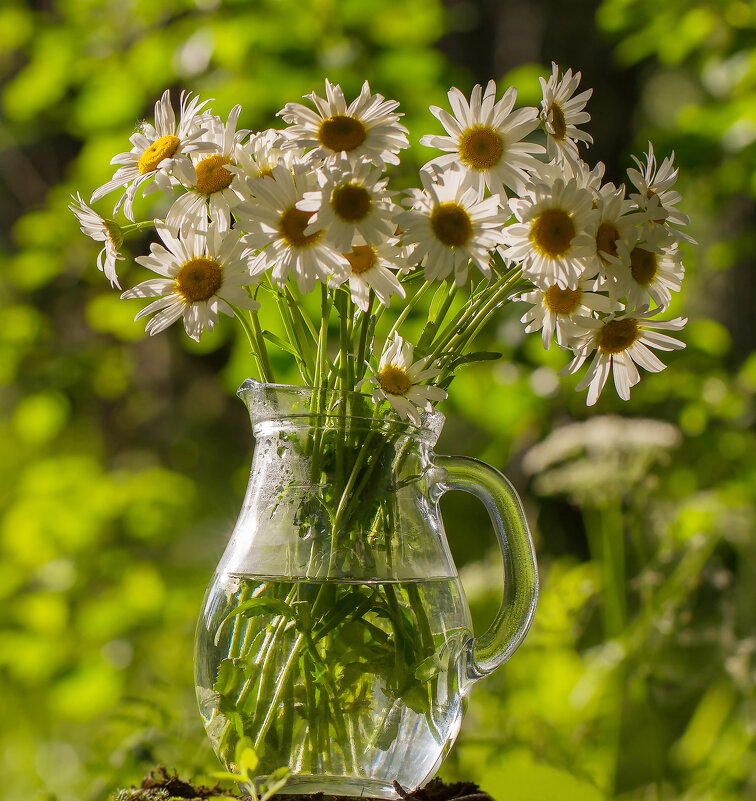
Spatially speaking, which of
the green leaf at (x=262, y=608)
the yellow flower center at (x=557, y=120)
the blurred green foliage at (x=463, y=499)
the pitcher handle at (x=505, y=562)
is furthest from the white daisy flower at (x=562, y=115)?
the blurred green foliage at (x=463, y=499)

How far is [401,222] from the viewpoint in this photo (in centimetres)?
41

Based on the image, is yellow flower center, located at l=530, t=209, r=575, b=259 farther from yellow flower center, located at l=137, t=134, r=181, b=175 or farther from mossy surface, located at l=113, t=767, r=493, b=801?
mossy surface, located at l=113, t=767, r=493, b=801

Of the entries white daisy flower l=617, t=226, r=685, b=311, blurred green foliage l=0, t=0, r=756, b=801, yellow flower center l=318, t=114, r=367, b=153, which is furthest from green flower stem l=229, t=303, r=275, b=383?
blurred green foliage l=0, t=0, r=756, b=801

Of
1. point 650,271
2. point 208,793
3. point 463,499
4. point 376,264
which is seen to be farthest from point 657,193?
point 463,499

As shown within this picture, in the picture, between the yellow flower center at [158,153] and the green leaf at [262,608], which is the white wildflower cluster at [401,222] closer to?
the yellow flower center at [158,153]

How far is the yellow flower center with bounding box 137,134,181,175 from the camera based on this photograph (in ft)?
1.52

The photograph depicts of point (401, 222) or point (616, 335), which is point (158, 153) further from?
point (616, 335)

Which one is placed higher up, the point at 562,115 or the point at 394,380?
the point at 562,115

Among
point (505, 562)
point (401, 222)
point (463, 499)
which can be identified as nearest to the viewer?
point (401, 222)

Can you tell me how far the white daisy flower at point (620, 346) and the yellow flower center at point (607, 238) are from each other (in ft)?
0.13

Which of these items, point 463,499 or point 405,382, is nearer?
point 405,382

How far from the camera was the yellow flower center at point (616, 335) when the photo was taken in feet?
1.54

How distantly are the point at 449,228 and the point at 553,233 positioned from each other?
0.06 metres

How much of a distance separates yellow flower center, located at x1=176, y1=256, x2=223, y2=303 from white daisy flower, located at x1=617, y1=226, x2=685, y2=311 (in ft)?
0.75
